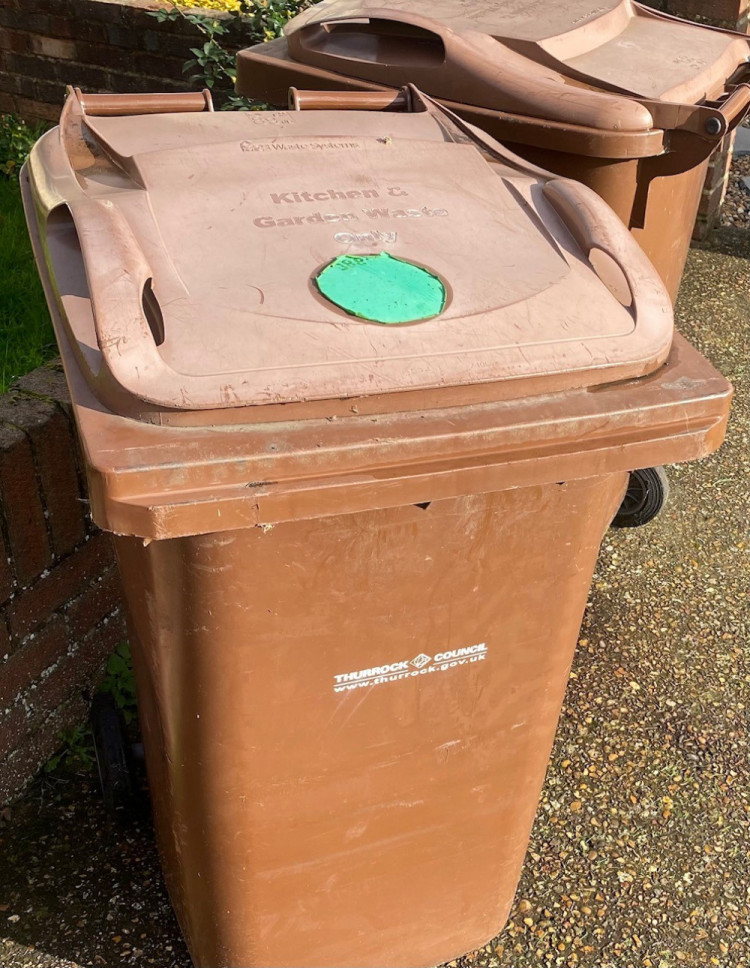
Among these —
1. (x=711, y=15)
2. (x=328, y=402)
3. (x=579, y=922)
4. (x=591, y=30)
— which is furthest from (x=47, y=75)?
(x=579, y=922)

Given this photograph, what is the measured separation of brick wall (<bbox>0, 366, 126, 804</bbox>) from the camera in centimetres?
231

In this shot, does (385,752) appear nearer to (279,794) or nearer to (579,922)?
(279,794)

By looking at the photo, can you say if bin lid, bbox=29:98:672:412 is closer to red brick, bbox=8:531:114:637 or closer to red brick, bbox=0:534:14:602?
red brick, bbox=0:534:14:602

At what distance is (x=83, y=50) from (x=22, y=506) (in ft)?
10.4

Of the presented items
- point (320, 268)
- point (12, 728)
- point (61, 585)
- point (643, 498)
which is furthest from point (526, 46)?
point (12, 728)

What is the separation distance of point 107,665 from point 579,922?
56.6 inches

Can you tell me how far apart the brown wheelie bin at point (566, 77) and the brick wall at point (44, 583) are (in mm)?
1161

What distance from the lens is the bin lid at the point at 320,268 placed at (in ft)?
4.56

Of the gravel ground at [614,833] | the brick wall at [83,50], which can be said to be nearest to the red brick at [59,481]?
the gravel ground at [614,833]

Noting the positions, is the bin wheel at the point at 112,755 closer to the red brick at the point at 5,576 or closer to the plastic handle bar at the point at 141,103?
the red brick at the point at 5,576

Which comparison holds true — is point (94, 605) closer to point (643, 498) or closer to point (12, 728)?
point (12, 728)

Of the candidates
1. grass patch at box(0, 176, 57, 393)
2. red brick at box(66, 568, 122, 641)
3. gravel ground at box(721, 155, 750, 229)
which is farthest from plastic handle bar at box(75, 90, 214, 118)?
gravel ground at box(721, 155, 750, 229)

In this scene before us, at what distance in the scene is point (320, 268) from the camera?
1.55 m

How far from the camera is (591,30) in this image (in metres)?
2.70
